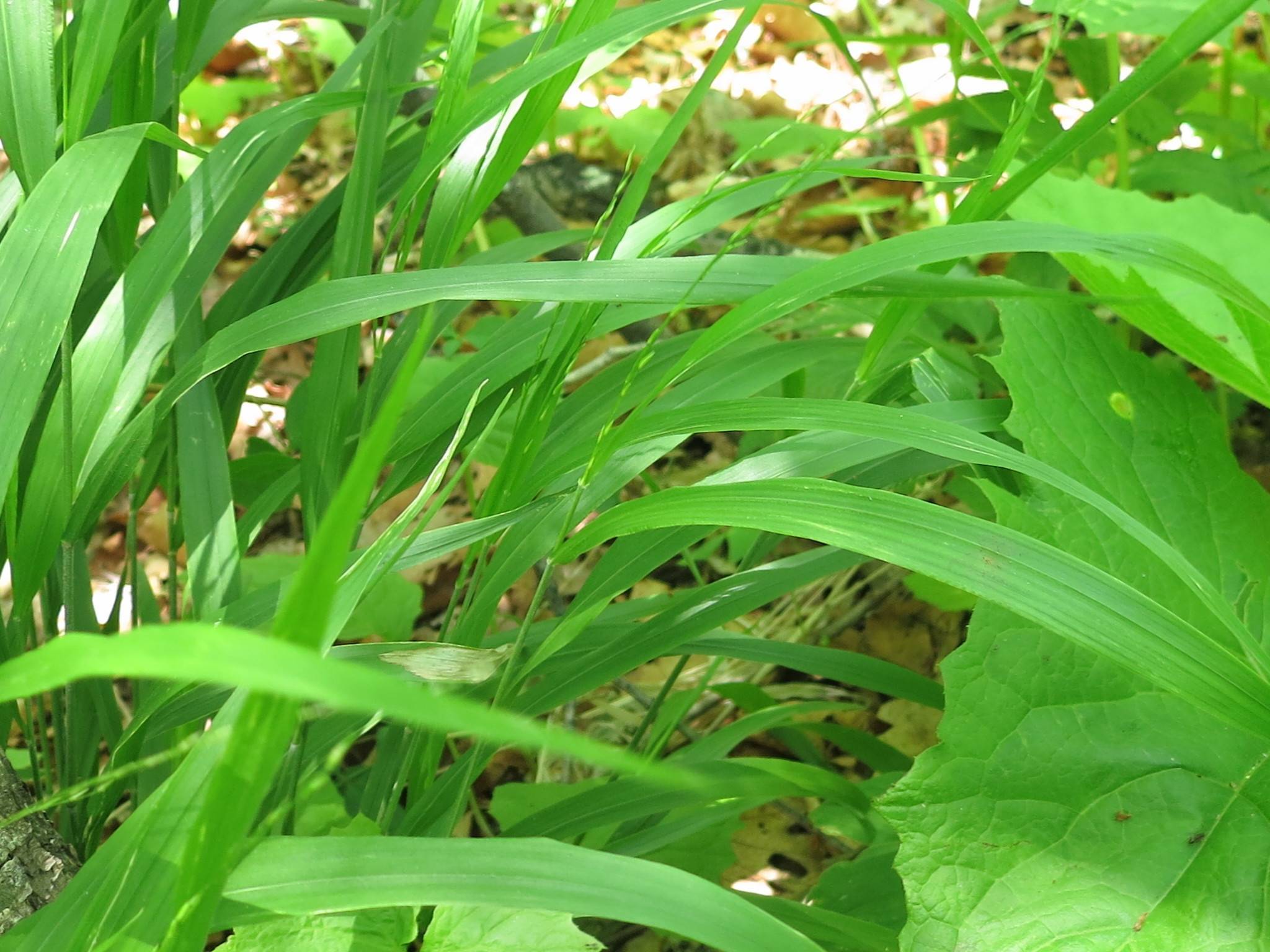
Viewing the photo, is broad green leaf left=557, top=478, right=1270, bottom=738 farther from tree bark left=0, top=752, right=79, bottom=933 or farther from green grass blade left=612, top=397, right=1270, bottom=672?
tree bark left=0, top=752, right=79, bottom=933

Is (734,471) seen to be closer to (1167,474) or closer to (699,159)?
(1167,474)

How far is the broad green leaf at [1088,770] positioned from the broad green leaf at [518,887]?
0.83 feet

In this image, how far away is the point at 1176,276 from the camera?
102cm

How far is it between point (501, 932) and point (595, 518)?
354mm

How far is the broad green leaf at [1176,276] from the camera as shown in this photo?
3.07ft

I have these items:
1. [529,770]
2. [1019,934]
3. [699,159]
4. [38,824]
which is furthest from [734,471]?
[699,159]

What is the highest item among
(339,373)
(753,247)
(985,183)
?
(985,183)

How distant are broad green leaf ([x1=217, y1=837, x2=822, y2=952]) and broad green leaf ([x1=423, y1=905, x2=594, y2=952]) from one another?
0.46ft

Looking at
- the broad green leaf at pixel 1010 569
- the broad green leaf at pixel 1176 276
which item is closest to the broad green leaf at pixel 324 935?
the broad green leaf at pixel 1010 569

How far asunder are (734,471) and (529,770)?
2.66 ft

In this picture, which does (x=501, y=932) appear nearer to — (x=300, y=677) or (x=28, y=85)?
(x=300, y=677)

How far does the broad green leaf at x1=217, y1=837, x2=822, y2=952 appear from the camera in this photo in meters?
0.52

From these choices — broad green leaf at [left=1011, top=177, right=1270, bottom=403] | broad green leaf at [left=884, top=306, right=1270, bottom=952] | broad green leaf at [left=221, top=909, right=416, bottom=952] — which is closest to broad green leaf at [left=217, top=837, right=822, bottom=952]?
broad green leaf at [left=221, top=909, right=416, bottom=952]

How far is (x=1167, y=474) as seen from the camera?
3.16ft
